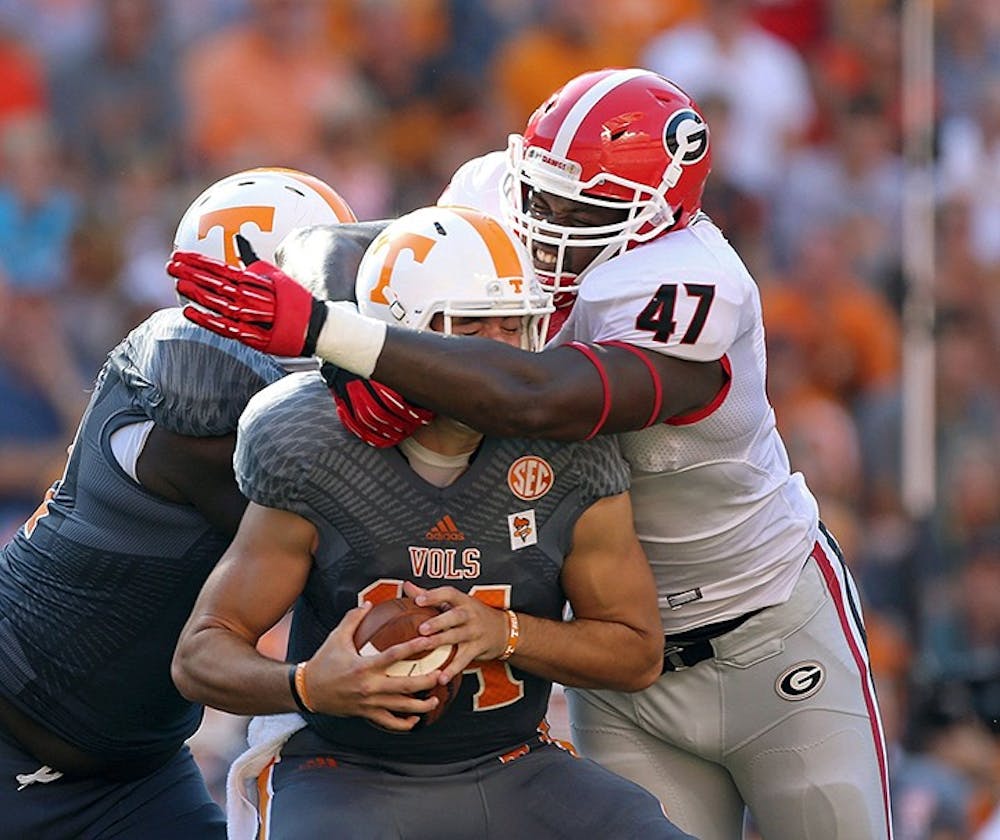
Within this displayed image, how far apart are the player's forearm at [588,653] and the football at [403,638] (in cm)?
17

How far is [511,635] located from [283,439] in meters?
0.51

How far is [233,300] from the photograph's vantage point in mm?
3139

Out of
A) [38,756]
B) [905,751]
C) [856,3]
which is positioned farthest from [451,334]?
[856,3]

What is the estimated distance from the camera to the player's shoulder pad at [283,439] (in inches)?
127

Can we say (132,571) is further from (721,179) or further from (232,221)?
(721,179)

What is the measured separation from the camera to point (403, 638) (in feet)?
10.3

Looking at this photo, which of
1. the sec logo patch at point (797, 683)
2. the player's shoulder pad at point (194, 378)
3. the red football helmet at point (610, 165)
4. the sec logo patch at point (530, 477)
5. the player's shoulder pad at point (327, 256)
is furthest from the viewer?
the sec logo patch at point (797, 683)

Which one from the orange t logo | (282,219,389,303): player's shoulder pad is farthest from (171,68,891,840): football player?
the orange t logo

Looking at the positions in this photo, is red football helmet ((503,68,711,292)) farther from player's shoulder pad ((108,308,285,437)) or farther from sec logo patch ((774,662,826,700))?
sec logo patch ((774,662,826,700))

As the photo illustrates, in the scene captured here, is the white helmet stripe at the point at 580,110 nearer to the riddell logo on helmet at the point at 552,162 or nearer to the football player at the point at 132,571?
the riddell logo on helmet at the point at 552,162

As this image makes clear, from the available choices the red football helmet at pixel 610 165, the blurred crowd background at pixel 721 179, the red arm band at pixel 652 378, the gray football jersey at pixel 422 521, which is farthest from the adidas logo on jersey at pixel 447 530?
the blurred crowd background at pixel 721 179

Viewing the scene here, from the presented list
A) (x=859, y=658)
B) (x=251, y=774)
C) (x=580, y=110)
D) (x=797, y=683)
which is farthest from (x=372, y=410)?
(x=859, y=658)

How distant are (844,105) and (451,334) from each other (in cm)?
622

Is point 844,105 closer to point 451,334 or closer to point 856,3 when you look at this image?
point 856,3
